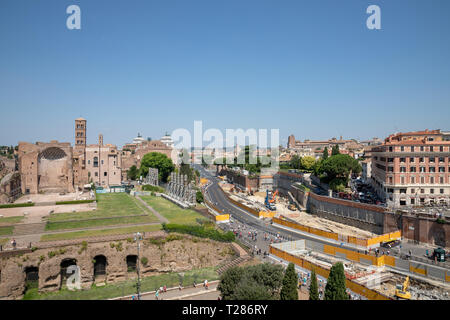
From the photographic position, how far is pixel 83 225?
32.5 m

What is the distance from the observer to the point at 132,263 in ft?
91.1

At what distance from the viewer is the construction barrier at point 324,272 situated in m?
20.9

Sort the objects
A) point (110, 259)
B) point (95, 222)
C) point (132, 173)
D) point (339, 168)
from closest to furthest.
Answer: point (110, 259)
point (95, 222)
point (339, 168)
point (132, 173)

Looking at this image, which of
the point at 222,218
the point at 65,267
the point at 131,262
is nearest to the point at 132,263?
the point at 131,262

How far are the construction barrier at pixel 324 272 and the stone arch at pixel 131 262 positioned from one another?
12.6m

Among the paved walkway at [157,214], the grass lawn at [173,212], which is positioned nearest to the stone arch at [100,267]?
the paved walkway at [157,214]

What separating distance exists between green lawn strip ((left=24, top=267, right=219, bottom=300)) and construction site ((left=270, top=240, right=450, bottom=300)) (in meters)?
7.69

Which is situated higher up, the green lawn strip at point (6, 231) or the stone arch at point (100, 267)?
the green lawn strip at point (6, 231)

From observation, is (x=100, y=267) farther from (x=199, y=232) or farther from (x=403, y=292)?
(x=403, y=292)

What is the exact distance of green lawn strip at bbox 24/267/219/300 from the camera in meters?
22.6

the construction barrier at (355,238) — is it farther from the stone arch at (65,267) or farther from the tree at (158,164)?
the tree at (158,164)

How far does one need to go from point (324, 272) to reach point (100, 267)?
61.2ft

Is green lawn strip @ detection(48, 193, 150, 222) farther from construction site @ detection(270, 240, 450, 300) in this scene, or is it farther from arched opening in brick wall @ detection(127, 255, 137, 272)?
construction site @ detection(270, 240, 450, 300)

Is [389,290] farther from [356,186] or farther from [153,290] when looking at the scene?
[356,186]
